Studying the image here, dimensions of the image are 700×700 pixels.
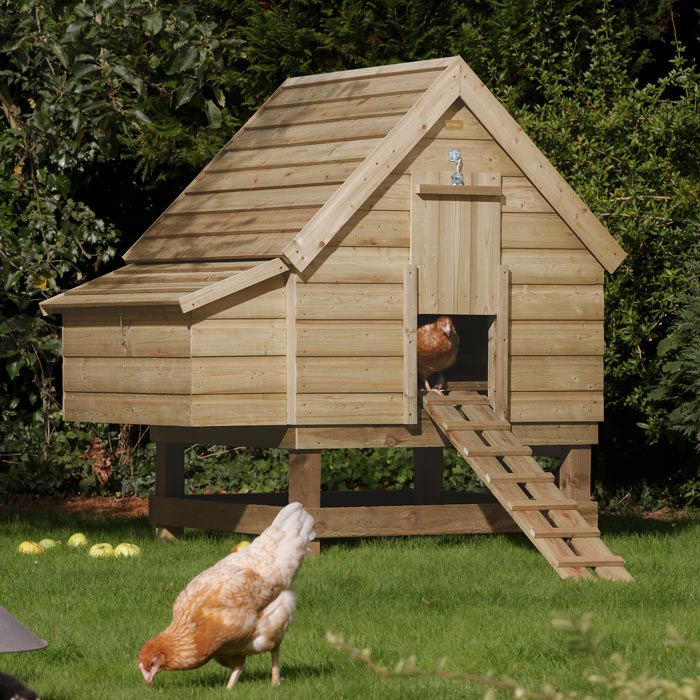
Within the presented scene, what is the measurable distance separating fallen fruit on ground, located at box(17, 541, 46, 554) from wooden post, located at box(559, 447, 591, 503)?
3.83 m

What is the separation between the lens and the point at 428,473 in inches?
457

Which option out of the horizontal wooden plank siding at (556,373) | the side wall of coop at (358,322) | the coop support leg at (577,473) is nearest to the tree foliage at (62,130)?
the side wall of coop at (358,322)

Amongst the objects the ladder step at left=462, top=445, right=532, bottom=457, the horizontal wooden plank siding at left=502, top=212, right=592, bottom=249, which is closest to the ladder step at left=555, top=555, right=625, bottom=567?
the ladder step at left=462, top=445, right=532, bottom=457

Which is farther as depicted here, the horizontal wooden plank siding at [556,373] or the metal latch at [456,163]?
the horizontal wooden plank siding at [556,373]

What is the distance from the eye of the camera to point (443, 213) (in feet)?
31.6

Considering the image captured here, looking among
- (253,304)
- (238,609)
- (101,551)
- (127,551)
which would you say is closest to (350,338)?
(253,304)

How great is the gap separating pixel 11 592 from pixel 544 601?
10.2 ft

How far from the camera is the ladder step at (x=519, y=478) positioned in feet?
29.3

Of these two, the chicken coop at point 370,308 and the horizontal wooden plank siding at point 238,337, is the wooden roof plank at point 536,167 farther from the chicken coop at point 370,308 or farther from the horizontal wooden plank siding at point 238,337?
the horizontal wooden plank siding at point 238,337

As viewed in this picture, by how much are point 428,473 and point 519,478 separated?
2663 millimetres

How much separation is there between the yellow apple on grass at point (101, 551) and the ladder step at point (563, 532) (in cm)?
291

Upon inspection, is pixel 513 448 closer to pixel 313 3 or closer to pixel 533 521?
pixel 533 521

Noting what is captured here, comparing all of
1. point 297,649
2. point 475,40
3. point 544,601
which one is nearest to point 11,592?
point 297,649

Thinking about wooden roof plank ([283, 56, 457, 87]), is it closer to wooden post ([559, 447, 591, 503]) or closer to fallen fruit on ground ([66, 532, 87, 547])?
wooden post ([559, 447, 591, 503])
